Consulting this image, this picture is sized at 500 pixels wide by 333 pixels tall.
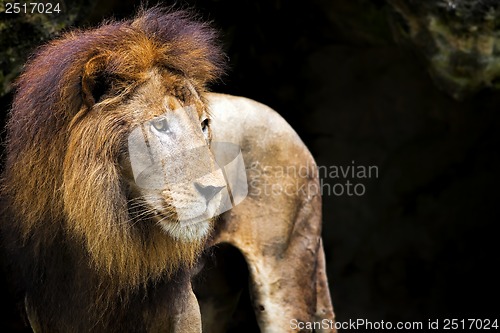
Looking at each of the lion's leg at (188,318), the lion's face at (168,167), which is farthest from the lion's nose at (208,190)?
the lion's leg at (188,318)

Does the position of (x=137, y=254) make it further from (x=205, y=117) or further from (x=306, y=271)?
(x=306, y=271)

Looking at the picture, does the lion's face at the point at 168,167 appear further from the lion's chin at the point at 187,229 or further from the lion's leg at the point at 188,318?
the lion's leg at the point at 188,318

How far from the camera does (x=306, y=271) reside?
4.77 meters

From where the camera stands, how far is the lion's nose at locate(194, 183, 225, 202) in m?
3.66

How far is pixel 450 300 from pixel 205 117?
3.89 meters

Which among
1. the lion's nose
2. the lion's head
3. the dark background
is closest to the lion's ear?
the lion's head

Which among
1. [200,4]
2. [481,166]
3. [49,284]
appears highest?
[200,4]

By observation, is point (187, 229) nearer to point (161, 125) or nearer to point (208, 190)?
point (208, 190)

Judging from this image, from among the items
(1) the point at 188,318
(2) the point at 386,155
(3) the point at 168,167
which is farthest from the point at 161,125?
(2) the point at 386,155

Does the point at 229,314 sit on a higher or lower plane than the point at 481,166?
higher

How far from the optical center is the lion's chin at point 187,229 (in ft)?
12.3

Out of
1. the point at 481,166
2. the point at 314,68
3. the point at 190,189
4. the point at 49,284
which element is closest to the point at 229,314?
the point at 49,284

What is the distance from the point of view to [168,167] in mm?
3680

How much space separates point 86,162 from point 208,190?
44 cm
